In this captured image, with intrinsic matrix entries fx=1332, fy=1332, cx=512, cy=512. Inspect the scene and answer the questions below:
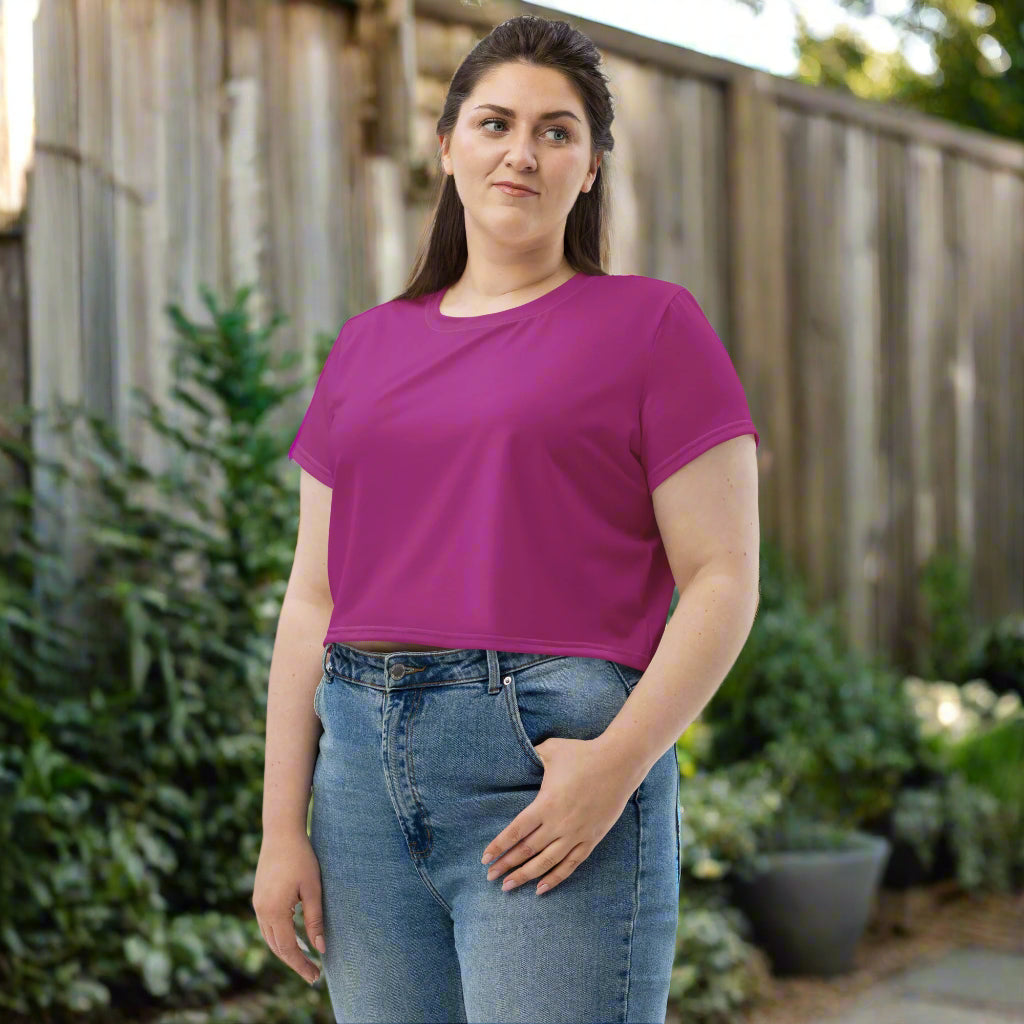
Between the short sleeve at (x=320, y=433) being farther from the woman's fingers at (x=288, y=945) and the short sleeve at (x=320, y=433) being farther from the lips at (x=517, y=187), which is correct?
the woman's fingers at (x=288, y=945)

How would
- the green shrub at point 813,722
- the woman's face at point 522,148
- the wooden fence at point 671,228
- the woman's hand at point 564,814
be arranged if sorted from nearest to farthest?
the woman's hand at point 564,814, the woman's face at point 522,148, the wooden fence at point 671,228, the green shrub at point 813,722

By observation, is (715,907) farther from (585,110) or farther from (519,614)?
(585,110)

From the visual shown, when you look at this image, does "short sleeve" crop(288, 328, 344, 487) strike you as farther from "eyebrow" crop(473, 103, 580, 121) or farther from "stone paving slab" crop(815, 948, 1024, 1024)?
"stone paving slab" crop(815, 948, 1024, 1024)

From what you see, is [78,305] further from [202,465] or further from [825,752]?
[825,752]

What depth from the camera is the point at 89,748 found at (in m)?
2.73

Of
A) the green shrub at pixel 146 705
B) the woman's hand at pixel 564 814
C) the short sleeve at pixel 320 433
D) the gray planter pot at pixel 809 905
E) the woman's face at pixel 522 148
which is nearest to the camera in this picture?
the woman's hand at pixel 564 814

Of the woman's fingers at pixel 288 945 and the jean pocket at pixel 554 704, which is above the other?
the jean pocket at pixel 554 704

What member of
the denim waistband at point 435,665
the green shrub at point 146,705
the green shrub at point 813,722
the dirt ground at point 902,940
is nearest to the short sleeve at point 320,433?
the denim waistband at point 435,665

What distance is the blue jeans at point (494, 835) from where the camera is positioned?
1281 mm

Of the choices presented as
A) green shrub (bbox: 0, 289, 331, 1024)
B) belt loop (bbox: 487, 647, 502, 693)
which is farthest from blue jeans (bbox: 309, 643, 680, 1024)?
green shrub (bbox: 0, 289, 331, 1024)

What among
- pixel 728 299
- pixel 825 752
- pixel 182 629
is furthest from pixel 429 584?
pixel 728 299

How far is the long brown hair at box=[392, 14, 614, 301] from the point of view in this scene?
1423 millimetres

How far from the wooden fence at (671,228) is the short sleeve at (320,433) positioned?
355 mm

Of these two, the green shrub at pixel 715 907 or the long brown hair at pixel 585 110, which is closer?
the long brown hair at pixel 585 110
